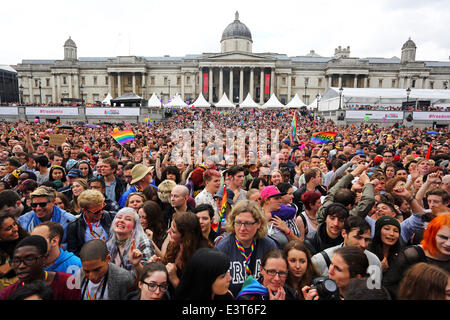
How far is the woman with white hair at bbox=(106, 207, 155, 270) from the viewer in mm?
3316

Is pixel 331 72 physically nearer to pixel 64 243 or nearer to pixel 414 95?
pixel 414 95

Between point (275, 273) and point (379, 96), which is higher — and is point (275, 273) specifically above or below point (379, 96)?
below

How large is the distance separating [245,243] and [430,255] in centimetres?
202

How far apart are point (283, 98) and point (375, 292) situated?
257 feet

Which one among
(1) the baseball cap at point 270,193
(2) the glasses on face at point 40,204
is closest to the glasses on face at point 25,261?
(2) the glasses on face at point 40,204

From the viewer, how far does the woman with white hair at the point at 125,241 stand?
3316 mm

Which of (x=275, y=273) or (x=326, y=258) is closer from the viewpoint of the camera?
(x=275, y=273)

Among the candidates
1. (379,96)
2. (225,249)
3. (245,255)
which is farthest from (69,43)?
(245,255)

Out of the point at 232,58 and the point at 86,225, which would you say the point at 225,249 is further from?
the point at 232,58

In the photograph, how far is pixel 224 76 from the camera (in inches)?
3029

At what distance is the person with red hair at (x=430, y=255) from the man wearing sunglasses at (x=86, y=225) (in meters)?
3.65

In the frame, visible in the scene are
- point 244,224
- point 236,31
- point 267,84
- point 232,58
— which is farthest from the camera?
point 236,31

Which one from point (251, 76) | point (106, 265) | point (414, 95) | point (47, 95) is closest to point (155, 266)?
point (106, 265)

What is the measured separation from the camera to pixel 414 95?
4275 cm
